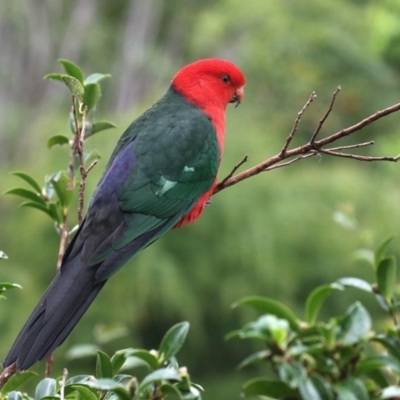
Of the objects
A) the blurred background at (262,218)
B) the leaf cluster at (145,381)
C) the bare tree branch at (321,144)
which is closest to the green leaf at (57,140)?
the bare tree branch at (321,144)

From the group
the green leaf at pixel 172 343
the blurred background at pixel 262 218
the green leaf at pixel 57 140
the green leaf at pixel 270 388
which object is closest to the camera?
the green leaf at pixel 172 343

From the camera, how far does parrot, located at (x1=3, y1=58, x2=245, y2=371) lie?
160cm

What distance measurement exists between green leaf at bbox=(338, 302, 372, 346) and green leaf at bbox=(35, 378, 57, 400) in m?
0.53

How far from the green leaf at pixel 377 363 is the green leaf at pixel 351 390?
5 centimetres

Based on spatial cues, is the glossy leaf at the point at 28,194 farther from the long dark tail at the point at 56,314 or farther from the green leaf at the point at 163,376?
the green leaf at the point at 163,376

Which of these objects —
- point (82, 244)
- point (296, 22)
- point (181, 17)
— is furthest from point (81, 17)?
point (82, 244)

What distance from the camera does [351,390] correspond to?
1.26m

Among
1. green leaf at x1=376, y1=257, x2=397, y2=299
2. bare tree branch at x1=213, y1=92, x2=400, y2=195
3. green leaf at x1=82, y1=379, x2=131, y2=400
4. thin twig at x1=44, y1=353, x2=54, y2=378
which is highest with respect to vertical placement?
bare tree branch at x1=213, y1=92, x2=400, y2=195

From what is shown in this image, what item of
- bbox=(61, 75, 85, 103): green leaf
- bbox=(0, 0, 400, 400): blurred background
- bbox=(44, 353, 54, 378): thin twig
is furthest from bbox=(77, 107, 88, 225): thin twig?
bbox=(0, 0, 400, 400): blurred background

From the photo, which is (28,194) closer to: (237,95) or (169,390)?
(169,390)

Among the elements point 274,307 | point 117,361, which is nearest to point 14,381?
point 117,361

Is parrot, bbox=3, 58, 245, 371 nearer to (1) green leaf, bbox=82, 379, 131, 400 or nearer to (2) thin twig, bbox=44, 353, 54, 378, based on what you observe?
(2) thin twig, bbox=44, 353, 54, 378

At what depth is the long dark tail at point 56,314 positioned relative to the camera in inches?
58.3

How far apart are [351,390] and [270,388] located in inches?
5.7
